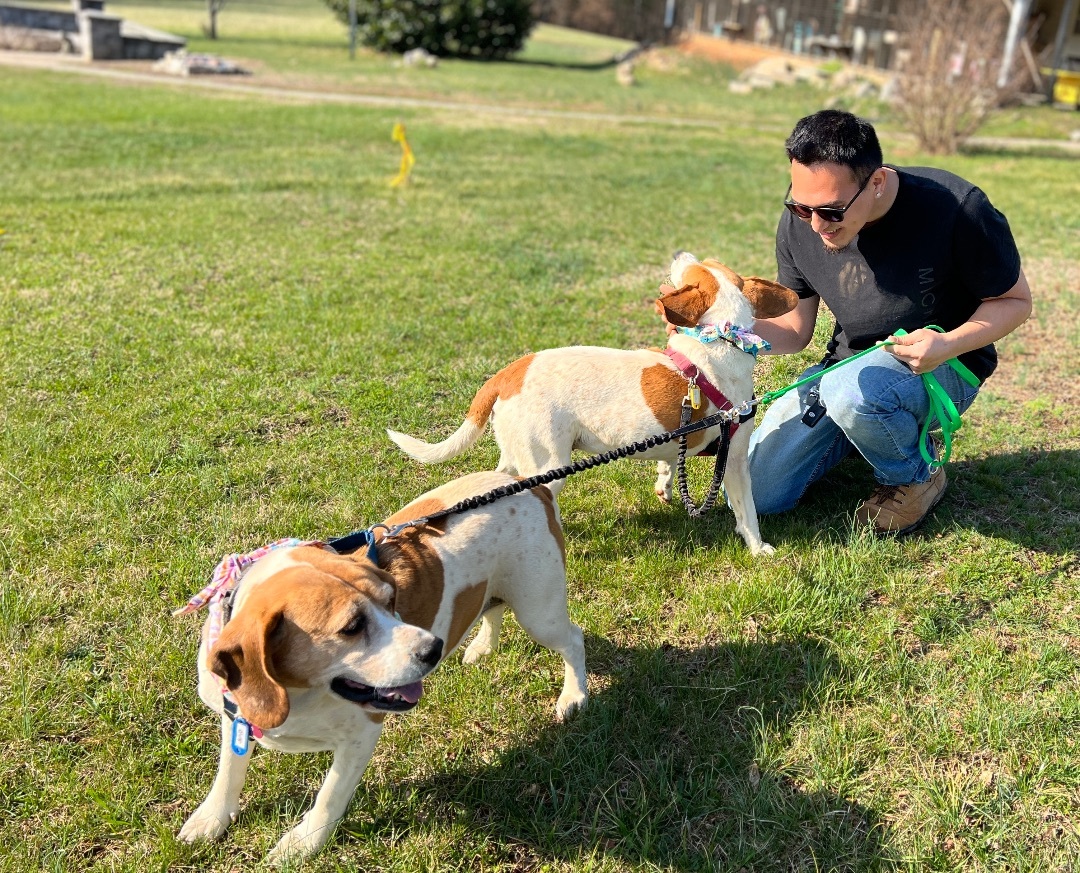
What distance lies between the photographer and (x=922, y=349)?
3.61 m

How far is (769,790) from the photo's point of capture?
278cm

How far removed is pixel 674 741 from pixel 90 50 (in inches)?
1131

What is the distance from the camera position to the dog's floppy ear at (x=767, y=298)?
3.92m

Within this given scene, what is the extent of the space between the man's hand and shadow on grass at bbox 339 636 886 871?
135 centimetres

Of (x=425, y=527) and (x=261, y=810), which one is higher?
(x=425, y=527)

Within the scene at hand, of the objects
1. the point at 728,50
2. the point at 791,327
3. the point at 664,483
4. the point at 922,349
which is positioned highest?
the point at 728,50

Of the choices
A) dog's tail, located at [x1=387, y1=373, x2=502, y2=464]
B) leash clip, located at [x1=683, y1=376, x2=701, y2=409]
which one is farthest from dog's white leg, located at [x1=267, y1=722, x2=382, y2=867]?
leash clip, located at [x1=683, y1=376, x2=701, y2=409]

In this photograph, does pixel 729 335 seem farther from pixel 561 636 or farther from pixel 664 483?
pixel 561 636

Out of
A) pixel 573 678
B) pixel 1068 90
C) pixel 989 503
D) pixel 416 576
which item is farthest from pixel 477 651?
pixel 1068 90

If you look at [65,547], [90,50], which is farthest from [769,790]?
[90,50]

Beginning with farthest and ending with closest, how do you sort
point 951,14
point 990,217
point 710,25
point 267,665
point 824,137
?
point 710,25, point 951,14, point 990,217, point 824,137, point 267,665

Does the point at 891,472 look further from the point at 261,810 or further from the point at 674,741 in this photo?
the point at 261,810

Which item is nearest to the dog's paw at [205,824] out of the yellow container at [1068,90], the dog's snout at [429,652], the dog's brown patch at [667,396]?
the dog's snout at [429,652]

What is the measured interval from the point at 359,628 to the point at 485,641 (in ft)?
4.19
